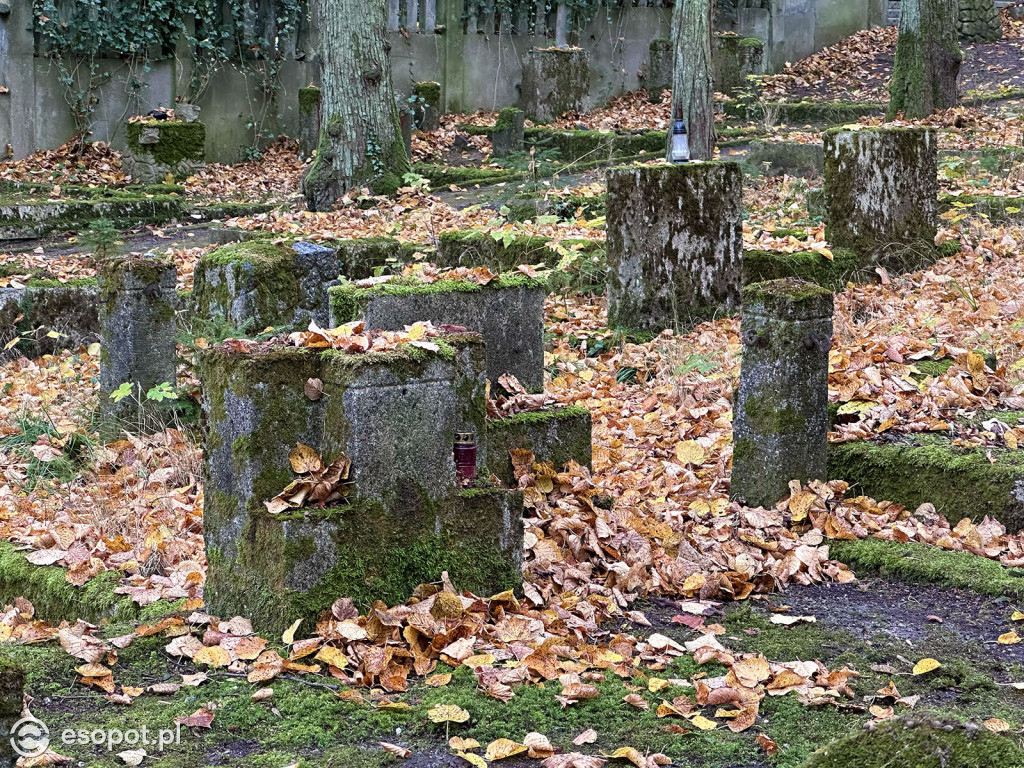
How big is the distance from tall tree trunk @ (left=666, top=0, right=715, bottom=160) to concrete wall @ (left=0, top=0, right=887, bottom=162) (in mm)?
6943

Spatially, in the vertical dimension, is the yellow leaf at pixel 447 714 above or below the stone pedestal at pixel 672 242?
below

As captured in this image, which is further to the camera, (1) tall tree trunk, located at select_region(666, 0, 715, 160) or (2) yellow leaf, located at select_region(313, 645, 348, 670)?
(1) tall tree trunk, located at select_region(666, 0, 715, 160)

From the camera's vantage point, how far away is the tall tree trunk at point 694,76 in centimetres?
1175

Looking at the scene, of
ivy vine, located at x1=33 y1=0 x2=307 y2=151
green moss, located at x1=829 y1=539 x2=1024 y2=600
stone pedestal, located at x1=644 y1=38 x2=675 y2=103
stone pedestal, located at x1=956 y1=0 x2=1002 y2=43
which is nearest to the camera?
green moss, located at x1=829 y1=539 x2=1024 y2=600

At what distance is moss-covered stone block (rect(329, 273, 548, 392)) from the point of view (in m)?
4.99

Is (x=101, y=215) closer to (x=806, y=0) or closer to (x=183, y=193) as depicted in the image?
(x=183, y=193)

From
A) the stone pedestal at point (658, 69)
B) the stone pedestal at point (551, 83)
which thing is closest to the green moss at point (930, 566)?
the stone pedestal at point (551, 83)

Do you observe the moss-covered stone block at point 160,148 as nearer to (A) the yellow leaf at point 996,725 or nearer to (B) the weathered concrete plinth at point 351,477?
(B) the weathered concrete plinth at point 351,477

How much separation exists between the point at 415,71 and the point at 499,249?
9783mm

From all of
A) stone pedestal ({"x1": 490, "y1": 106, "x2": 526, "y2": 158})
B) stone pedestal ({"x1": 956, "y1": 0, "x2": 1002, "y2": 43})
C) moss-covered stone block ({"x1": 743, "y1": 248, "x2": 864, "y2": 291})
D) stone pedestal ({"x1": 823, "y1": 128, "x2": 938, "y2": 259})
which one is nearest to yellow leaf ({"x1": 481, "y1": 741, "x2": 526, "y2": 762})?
moss-covered stone block ({"x1": 743, "y1": 248, "x2": 864, "y2": 291})

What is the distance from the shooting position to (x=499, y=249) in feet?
29.9

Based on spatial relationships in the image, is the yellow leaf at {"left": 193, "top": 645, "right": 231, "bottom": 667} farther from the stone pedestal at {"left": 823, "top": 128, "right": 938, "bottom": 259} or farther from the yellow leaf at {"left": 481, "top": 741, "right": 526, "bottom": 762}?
the stone pedestal at {"left": 823, "top": 128, "right": 938, "bottom": 259}

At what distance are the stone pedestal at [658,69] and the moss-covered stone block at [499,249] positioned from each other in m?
11.7

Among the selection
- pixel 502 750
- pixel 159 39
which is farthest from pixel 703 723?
pixel 159 39
